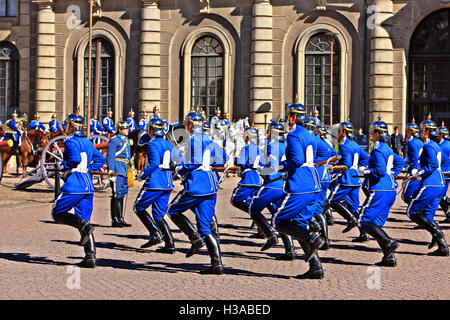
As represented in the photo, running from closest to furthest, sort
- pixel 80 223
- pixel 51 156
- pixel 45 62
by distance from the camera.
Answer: pixel 80 223 < pixel 51 156 < pixel 45 62

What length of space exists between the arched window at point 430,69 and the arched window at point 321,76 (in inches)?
114

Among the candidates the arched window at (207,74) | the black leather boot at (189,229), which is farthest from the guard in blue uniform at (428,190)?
the arched window at (207,74)

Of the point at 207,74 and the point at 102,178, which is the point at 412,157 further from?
the point at 207,74

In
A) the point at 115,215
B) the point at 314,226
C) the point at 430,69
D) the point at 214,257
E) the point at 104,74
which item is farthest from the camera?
the point at 104,74

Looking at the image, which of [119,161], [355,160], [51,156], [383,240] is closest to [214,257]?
[383,240]

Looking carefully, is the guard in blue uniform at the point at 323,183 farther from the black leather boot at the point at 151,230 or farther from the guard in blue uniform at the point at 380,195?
the black leather boot at the point at 151,230

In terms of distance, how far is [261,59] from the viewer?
98.6 feet

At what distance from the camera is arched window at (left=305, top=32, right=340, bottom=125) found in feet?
99.6

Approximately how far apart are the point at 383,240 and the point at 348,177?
9.69 feet

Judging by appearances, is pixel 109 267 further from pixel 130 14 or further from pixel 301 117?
pixel 130 14

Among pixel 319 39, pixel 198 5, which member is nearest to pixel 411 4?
pixel 319 39

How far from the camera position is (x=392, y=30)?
29594mm

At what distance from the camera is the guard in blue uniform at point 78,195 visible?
33.4ft

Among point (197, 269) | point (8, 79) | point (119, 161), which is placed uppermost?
point (8, 79)
